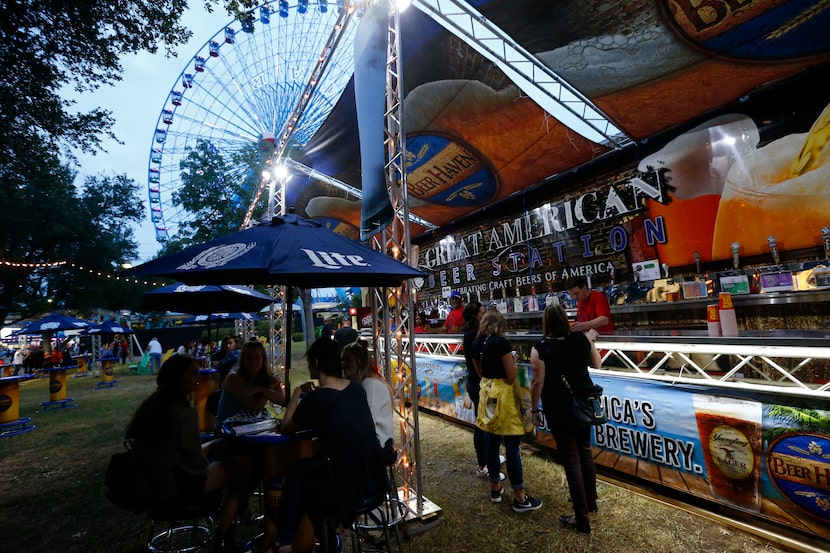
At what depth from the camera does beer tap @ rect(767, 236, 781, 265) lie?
240 inches

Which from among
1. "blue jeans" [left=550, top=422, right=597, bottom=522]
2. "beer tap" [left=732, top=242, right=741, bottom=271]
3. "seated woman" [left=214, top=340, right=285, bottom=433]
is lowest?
"blue jeans" [left=550, top=422, right=597, bottom=522]

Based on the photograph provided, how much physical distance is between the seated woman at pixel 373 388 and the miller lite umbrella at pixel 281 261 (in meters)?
0.63

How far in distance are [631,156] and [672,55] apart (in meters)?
2.88

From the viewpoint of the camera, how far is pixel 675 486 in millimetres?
3453

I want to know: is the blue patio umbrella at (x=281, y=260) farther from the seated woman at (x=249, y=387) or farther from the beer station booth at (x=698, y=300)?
the beer station booth at (x=698, y=300)

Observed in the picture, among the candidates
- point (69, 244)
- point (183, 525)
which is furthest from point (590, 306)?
point (69, 244)

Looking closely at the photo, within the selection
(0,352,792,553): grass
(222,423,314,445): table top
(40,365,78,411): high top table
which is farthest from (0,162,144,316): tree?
(222,423,314,445): table top

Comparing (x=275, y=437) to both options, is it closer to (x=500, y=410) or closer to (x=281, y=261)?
(x=281, y=261)

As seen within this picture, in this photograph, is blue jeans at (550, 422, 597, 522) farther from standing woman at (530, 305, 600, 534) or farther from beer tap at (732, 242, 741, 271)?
beer tap at (732, 242, 741, 271)

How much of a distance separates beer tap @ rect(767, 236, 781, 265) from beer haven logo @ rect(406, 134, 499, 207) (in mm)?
5683

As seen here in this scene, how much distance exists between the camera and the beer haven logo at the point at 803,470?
100 inches

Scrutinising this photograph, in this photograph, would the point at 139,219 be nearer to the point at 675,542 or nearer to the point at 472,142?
the point at 472,142

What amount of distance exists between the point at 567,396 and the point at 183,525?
403cm

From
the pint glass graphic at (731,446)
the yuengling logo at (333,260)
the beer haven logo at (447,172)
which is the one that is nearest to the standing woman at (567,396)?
the pint glass graphic at (731,446)
